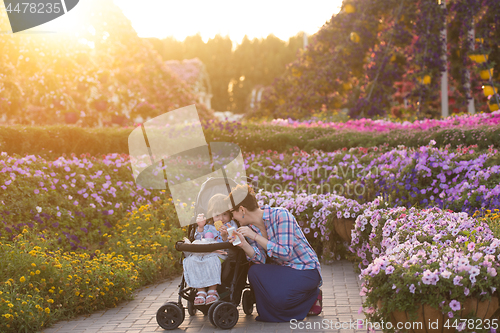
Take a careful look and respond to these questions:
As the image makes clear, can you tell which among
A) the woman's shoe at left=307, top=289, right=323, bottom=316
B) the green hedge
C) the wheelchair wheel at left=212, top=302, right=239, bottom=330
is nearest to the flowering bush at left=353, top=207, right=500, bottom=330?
the woman's shoe at left=307, top=289, right=323, bottom=316

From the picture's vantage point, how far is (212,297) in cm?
372

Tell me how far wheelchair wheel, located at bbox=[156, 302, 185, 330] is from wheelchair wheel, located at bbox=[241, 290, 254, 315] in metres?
0.54

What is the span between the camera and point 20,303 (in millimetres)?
3742

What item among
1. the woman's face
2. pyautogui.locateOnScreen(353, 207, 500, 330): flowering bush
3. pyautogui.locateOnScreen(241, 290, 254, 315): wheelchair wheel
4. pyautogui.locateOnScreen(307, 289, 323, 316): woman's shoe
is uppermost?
the woman's face

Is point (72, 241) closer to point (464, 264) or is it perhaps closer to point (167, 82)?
point (464, 264)

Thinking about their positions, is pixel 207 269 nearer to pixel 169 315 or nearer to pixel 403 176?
pixel 169 315

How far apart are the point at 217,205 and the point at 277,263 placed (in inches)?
26.3

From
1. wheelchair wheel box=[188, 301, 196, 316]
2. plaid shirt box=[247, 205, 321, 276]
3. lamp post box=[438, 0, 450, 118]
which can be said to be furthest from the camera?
lamp post box=[438, 0, 450, 118]

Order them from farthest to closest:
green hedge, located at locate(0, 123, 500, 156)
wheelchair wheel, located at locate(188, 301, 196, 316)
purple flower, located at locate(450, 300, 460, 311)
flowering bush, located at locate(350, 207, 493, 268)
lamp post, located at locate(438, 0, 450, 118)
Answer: lamp post, located at locate(438, 0, 450, 118)
green hedge, located at locate(0, 123, 500, 156)
wheelchair wheel, located at locate(188, 301, 196, 316)
flowering bush, located at locate(350, 207, 493, 268)
purple flower, located at locate(450, 300, 460, 311)

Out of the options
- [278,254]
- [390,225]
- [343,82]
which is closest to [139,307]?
[278,254]

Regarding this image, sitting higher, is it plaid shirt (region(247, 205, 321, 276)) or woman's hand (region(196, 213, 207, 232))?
woman's hand (region(196, 213, 207, 232))

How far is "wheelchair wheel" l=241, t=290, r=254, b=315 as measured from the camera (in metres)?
4.02

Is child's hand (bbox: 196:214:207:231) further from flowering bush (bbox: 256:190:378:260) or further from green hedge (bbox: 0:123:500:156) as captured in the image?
green hedge (bbox: 0:123:500:156)

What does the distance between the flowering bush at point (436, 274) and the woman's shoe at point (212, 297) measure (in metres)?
1.20
